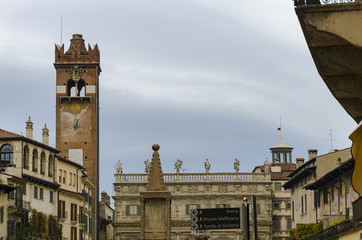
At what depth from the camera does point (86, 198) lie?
97.6m

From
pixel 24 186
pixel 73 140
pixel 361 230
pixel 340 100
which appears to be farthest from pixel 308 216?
pixel 340 100

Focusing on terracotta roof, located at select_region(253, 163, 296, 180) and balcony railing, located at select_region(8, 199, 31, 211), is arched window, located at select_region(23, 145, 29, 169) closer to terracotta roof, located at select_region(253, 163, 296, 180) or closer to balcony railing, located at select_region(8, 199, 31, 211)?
balcony railing, located at select_region(8, 199, 31, 211)

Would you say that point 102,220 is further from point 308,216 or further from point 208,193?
point 308,216

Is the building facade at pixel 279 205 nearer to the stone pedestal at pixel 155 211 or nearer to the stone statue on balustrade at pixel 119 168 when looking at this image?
the stone statue on balustrade at pixel 119 168

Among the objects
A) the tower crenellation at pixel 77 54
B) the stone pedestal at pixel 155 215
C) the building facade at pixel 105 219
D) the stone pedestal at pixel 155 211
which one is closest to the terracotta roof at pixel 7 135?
the tower crenellation at pixel 77 54

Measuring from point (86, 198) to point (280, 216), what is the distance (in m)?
27.8

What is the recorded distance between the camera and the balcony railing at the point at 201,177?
108312 millimetres

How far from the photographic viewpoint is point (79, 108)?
350 ft

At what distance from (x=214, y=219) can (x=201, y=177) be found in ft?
311

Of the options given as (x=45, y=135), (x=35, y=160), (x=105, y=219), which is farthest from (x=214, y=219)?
(x=105, y=219)

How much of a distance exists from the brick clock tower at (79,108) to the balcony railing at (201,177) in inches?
214

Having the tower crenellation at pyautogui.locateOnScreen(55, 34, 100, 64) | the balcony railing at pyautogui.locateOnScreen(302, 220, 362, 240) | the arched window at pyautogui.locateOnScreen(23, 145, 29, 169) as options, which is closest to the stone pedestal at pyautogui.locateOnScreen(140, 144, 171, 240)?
the balcony railing at pyautogui.locateOnScreen(302, 220, 362, 240)

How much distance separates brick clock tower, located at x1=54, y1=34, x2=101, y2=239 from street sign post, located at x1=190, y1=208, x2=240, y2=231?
89.1 m

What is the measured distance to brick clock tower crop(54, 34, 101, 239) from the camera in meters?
105
